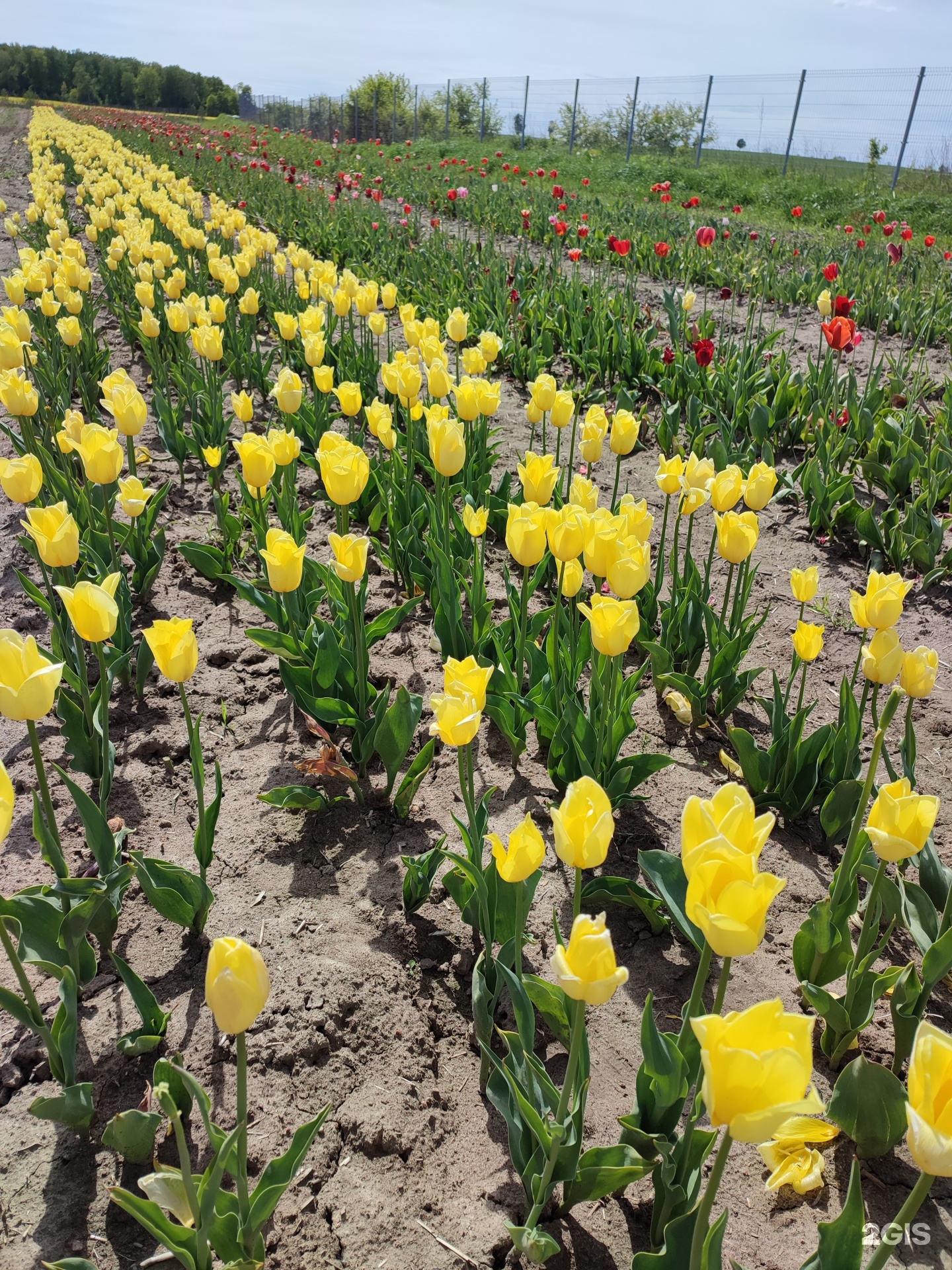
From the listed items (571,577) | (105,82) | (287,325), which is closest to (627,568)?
(571,577)

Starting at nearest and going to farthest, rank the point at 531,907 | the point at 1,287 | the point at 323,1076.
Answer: the point at 323,1076
the point at 531,907
the point at 1,287

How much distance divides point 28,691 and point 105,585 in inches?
16.7

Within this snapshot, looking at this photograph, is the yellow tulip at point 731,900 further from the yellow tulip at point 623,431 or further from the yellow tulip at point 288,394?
the yellow tulip at point 288,394

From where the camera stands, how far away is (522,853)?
135 centimetres

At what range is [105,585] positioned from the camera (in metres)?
1.85

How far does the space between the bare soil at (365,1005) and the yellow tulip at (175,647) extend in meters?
0.75

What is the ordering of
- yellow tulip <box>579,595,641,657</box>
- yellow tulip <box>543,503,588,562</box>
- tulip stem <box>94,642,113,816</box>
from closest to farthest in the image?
yellow tulip <box>579,595,641,657</box> < yellow tulip <box>543,503,588,562</box> < tulip stem <box>94,642,113,816</box>

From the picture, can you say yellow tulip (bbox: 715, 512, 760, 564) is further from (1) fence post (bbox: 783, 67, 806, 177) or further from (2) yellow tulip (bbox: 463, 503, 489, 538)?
(1) fence post (bbox: 783, 67, 806, 177)

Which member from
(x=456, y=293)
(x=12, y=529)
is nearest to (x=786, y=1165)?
(x=12, y=529)

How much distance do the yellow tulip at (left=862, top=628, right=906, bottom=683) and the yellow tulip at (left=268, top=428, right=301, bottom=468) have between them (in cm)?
202

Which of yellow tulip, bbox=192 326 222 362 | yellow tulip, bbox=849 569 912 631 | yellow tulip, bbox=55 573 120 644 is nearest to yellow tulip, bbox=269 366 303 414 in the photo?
yellow tulip, bbox=192 326 222 362

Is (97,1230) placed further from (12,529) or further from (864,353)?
(864,353)

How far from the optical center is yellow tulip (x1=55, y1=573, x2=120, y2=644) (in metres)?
1.75

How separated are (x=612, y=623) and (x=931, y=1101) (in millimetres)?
1025
